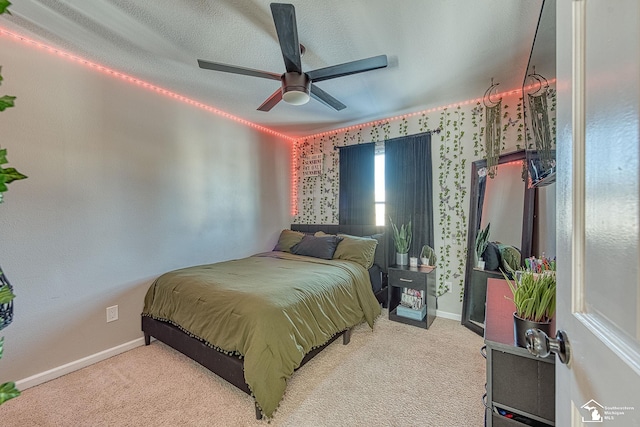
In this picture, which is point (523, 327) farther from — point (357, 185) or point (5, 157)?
Answer: point (357, 185)

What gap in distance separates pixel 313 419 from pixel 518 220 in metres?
2.44

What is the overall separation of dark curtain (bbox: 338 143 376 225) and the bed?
731mm

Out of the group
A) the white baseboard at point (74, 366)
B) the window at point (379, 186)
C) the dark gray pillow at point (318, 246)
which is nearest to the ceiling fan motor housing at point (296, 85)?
the dark gray pillow at point (318, 246)

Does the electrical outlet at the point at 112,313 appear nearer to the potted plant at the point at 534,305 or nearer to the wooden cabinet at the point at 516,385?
the wooden cabinet at the point at 516,385

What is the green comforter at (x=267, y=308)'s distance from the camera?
5.48ft

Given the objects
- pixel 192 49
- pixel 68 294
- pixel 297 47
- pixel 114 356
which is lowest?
pixel 114 356

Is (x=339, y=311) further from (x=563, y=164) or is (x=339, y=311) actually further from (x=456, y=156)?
(x=456, y=156)

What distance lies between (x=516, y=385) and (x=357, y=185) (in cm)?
301

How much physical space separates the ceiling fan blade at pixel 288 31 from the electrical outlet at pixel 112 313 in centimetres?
262

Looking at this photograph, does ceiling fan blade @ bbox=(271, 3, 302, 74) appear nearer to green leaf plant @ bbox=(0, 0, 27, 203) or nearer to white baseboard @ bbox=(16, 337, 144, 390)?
green leaf plant @ bbox=(0, 0, 27, 203)

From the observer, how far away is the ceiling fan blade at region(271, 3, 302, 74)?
1365mm

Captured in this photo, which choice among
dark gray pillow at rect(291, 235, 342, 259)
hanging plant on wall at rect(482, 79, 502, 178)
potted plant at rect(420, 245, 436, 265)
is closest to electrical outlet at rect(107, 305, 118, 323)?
dark gray pillow at rect(291, 235, 342, 259)

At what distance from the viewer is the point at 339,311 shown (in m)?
2.40

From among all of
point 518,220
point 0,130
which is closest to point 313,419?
point 518,220
